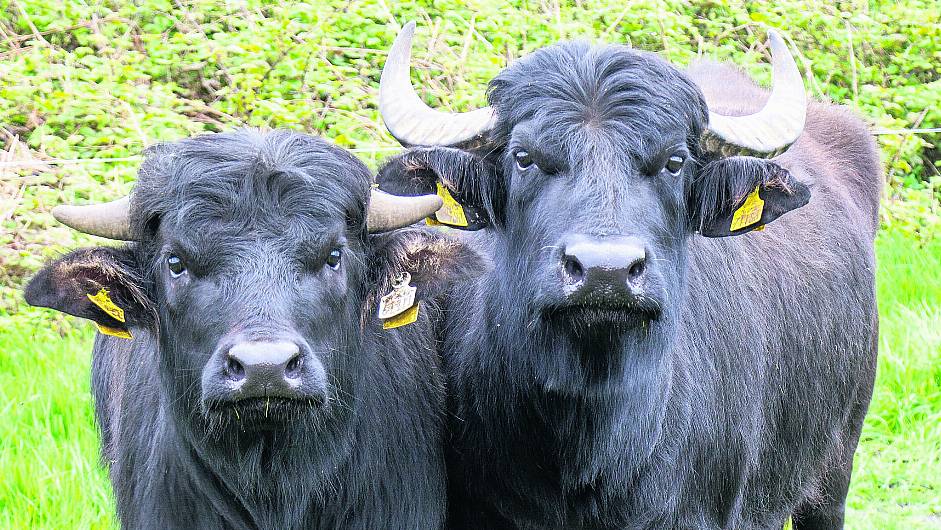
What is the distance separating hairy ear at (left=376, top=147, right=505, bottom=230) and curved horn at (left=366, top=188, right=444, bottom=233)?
25cm

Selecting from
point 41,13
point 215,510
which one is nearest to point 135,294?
point 215,510

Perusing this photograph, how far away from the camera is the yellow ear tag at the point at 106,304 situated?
452 centimetres

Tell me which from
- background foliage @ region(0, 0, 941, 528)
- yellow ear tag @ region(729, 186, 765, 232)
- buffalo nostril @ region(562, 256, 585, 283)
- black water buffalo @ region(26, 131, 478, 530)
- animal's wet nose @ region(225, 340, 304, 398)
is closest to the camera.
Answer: animal's wet nose @ region(225, 340, 304, 398)

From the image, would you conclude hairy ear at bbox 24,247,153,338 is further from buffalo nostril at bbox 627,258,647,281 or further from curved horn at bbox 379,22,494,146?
buffalo nostril at bbox 627,258,647,281

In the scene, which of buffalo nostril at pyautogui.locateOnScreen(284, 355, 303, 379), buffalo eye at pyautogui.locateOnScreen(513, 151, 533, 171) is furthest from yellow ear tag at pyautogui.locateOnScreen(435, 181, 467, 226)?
buffalo nostril at pyautogui.locateOnScreen(284, 355, 303, 379)

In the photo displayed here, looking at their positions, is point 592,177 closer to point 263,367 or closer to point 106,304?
point 263,367

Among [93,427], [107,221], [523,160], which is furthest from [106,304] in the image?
[93,427]

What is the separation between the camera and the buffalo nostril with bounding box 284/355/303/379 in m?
4.06

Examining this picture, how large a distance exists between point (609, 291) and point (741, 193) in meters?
1.02

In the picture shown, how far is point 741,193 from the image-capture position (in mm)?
5055

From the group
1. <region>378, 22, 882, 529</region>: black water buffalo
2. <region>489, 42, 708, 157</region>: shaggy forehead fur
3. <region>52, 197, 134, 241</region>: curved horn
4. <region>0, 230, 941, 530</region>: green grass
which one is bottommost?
<region>0, 230, 941, 530</region>: green grass

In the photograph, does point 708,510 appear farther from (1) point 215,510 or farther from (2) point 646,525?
(1) point 215,510

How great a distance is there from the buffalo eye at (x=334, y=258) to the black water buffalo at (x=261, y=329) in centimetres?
1

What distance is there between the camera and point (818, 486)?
6.86 meters
